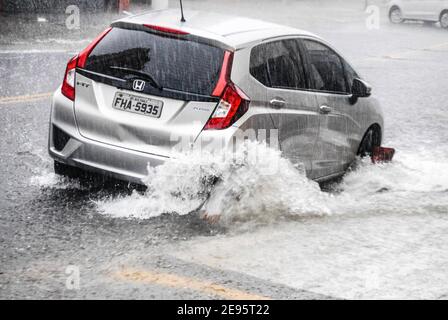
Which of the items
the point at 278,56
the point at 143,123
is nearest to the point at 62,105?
the point at 143,123

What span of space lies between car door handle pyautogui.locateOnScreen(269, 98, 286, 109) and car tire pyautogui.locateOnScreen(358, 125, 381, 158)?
192 centimetres

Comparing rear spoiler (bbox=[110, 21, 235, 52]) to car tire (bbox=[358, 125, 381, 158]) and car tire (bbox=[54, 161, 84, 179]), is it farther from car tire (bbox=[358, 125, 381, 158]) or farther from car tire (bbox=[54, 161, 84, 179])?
car tire (bbox=[358, 125, 381, 158])

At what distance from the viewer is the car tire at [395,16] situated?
32.0 meters

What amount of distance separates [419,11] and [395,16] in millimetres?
1076

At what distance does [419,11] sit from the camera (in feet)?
103

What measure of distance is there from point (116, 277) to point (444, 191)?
13.0 ft

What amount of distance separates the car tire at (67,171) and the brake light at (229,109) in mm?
1335

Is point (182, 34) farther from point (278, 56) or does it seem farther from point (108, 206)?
point (108, 206)

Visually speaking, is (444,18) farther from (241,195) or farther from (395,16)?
(241,195)

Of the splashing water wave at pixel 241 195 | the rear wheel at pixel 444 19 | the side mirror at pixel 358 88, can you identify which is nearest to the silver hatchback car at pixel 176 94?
the splashing water wave at pixel 241 195

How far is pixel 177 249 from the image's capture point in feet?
17.7

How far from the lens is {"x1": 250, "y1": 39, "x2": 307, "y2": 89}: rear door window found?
243 inches

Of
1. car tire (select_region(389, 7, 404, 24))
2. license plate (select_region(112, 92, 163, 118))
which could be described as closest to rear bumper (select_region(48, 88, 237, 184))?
license plate (select_region(112, 92, 163, 118))

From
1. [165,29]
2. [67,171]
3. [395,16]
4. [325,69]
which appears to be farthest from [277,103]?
[395,16]
